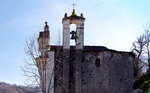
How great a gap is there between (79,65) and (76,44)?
1.69 metres

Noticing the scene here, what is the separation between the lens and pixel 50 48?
2312cm

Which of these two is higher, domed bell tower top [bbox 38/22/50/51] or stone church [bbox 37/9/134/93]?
domed bell tower top [bbox 38/22/50/51]

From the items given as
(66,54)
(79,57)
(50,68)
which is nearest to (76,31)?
(66,54)

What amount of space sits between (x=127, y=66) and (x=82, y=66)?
4045 mm

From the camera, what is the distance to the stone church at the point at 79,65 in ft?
73.3

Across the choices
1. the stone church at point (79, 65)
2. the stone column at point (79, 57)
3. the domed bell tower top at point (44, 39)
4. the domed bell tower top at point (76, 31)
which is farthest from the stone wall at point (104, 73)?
the domed bell tower top at point (44, 39)

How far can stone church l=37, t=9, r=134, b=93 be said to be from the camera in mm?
22328

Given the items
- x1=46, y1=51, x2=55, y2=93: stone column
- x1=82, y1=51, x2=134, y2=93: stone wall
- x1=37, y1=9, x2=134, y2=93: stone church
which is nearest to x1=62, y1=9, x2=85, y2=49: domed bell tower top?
x1=37, y1=9, x2=134, y2=93: stone church

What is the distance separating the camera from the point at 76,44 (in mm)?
23219

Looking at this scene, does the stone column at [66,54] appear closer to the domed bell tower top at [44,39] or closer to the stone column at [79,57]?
the stone column at [79,57]

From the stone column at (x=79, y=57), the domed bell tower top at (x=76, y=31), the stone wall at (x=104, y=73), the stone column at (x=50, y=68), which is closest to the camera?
the stone column at (x=50, y=68)

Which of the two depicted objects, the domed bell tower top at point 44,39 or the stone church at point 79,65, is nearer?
the stone church at point 79,65

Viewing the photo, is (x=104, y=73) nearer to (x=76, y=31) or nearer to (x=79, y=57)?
(x=79, y=57)

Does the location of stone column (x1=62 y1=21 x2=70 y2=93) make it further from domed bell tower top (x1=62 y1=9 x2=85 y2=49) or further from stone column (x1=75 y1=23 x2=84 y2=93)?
stone column (x1=75 y1=23 x2=84 y2=93)
